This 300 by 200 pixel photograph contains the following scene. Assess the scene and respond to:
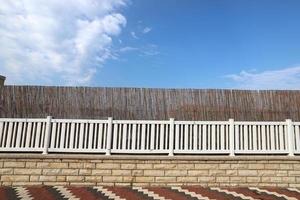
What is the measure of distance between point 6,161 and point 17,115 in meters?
1.83

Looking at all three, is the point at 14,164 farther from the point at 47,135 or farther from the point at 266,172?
the point at 266,172

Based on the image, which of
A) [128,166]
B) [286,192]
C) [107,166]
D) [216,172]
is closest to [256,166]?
[286,192]

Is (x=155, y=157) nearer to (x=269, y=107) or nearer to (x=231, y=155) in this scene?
(x=231, y=155)

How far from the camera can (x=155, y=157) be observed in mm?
7785

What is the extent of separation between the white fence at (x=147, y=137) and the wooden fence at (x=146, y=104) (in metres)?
1.14

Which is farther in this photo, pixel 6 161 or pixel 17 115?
pixel 17 115

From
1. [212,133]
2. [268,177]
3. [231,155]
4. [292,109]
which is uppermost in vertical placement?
[292,109]

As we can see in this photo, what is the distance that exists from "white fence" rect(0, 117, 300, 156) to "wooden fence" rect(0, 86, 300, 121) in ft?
3.75

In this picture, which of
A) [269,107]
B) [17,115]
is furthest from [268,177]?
[17,115]

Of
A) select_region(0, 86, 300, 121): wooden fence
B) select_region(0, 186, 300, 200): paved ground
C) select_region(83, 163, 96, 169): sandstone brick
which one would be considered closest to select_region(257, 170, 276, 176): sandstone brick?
select_region(0, 186, 300, 200): paved ground

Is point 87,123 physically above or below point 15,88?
below

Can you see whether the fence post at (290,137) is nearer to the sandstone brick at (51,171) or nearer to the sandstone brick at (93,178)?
the sandstone brick at (93,178)

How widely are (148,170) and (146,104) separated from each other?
2.19 m

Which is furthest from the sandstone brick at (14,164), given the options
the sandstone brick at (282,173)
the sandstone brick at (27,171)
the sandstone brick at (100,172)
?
the sandstone brick at (282,173)
